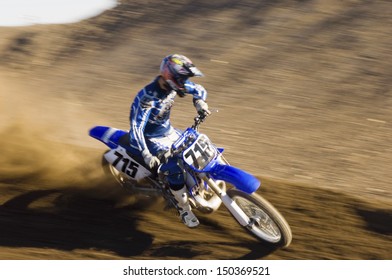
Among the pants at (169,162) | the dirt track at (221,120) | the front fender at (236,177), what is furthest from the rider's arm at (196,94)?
the dirt track at (221,120)

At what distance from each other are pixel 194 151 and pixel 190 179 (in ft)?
1.50

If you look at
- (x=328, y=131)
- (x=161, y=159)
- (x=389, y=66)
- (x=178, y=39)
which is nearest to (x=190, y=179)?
(x=161, y=159)

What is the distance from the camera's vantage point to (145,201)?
8.44 metres

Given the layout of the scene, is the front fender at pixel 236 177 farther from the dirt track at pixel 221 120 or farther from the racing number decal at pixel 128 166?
the racing number decal at pixel 128 166

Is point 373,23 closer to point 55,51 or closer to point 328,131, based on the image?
point 328,131

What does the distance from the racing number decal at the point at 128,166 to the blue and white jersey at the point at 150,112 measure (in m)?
0.46

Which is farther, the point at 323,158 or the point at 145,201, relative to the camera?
the point at 323,158

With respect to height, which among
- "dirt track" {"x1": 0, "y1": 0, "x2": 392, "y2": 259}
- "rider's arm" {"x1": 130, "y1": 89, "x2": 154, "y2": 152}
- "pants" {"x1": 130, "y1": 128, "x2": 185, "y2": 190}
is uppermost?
"rider's arm" {"x1": 130, "y1": 89, "x2": 154, "y2": 152}

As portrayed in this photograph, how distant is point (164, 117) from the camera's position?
7.82m

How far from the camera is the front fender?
6.94 m

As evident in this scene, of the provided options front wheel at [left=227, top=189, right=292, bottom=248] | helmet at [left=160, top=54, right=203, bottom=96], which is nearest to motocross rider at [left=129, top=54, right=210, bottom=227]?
helmet at [left=160, top=54, right=203, bottom=96]

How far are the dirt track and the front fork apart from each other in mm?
515

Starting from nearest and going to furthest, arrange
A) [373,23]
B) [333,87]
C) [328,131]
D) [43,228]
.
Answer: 1. [43,228]
2. [328,131]
3. [333,87]
4. [373,23]

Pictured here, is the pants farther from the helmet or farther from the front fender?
the helmet
